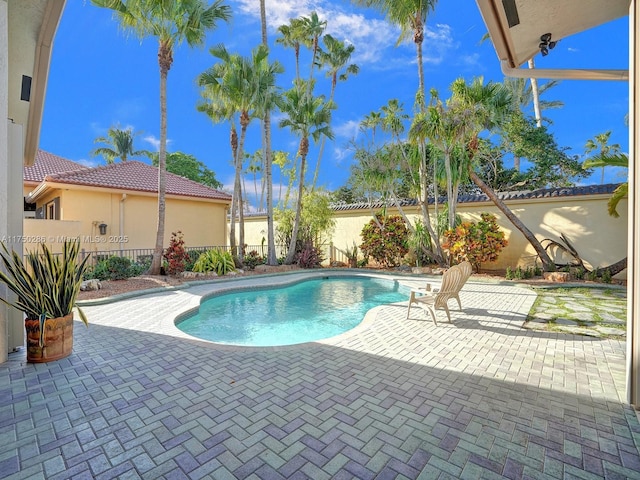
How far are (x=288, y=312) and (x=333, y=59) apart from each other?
17.9m

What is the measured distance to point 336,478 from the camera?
1954 mm

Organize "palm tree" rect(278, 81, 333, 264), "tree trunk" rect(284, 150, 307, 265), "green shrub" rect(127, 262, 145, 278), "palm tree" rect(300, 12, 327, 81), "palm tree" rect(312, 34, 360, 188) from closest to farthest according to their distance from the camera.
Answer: "green shrub" rect(127, 262, 145, 278) < "palm tree" rect(278, 81, 333, 264) < "tree trunk" rect(284, 150, 307, 265) < "palm tree" rect(300, 12, 327, 81) < "palm tree" rect(312, 34, 360, 188)

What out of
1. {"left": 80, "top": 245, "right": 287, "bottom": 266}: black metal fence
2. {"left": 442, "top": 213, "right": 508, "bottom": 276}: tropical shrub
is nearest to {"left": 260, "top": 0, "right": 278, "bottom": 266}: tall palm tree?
{"left": 80, "top": 245, "right": 287, "bottom": 266}: black metal fence

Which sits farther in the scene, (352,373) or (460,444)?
(352,373)

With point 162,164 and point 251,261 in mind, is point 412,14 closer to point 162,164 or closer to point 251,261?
point 162,164

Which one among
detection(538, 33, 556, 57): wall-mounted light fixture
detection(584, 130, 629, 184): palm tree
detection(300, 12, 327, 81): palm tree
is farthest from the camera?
detection(584, 130, 629, 184): palm tree

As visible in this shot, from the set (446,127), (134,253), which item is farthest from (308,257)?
(446,127)

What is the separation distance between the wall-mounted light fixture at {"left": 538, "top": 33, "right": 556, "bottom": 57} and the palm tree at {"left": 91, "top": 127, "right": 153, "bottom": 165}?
116ft

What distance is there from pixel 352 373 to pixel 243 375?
1235mm

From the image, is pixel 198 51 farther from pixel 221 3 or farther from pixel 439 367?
pixel 439 367

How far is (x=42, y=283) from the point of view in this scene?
12.3 feet

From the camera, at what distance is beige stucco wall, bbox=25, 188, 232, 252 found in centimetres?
1145

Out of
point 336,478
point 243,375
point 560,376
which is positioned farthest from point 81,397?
point 560,376

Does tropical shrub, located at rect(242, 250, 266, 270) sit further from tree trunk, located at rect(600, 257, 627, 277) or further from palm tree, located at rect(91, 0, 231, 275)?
tree trunk, located at rect(600, 257, 627, 277)
